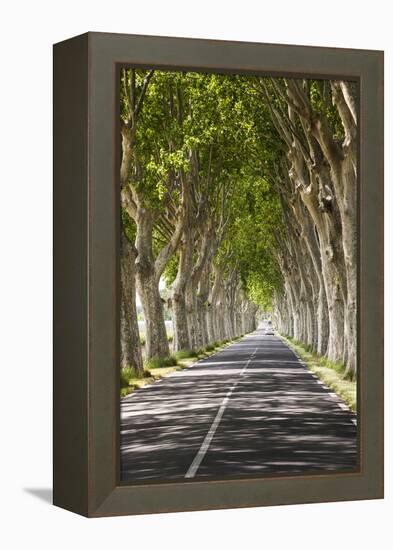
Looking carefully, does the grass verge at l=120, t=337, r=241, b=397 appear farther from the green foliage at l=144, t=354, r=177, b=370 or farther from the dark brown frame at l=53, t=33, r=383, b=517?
the dark brown frame at l=53, t=33, r=383, b=517

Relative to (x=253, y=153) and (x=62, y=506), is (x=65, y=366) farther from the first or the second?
(x=253, y=153)

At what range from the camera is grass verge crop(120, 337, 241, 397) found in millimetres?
13595

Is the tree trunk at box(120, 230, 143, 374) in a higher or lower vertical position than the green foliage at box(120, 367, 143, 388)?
higher

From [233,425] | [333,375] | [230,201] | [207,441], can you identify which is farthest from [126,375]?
[230,201]

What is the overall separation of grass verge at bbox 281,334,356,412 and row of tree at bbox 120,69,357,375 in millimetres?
175

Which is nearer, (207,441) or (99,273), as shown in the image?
(99,273)

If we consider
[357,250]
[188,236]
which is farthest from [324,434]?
[188,236]

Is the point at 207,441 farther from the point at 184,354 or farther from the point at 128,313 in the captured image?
the point at 184,354

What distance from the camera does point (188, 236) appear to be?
19.2 meters

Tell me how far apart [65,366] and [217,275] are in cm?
549

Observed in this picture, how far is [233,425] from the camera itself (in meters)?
13.9

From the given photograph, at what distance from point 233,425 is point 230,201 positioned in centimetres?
511

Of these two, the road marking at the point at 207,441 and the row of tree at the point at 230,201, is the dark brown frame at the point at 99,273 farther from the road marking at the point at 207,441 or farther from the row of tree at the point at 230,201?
the row of tree at the point at 230,201

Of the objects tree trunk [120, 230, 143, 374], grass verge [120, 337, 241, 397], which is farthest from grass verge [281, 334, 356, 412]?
tree trunk [120, 230, 143, 374]
